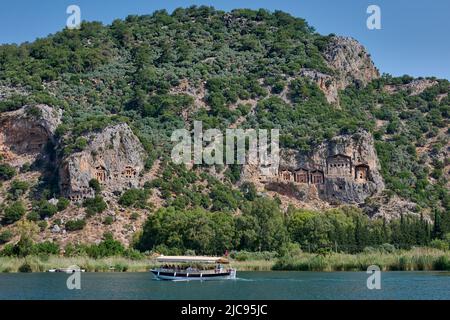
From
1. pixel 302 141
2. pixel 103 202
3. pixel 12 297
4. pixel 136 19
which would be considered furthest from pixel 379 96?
pixel 12 297

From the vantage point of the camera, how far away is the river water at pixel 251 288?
169 ft

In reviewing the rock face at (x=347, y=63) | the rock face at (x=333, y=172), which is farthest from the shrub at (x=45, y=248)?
the rock face at (x=347, y=63)

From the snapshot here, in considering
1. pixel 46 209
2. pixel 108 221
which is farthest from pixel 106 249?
pixel 46 209

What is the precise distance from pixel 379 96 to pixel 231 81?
119 feet

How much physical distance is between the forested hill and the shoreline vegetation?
17.6m

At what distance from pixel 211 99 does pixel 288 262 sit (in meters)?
66.3

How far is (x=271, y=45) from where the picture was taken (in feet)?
568

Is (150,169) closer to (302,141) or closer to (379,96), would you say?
(302,141)

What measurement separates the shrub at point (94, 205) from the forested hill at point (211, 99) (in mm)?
196

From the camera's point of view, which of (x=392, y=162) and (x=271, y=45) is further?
(x=271, y=45)

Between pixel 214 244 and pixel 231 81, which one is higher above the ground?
pixel 231 81

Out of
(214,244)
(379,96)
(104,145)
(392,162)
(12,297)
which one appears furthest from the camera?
(379,96)

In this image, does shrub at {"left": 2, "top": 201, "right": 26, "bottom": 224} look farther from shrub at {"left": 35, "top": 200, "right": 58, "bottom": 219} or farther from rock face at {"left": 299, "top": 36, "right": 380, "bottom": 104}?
rock face at {"left": 299, "top": 36, "right": 380, "bottom": 104}

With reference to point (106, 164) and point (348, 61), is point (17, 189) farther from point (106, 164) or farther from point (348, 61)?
point (348, 61)
